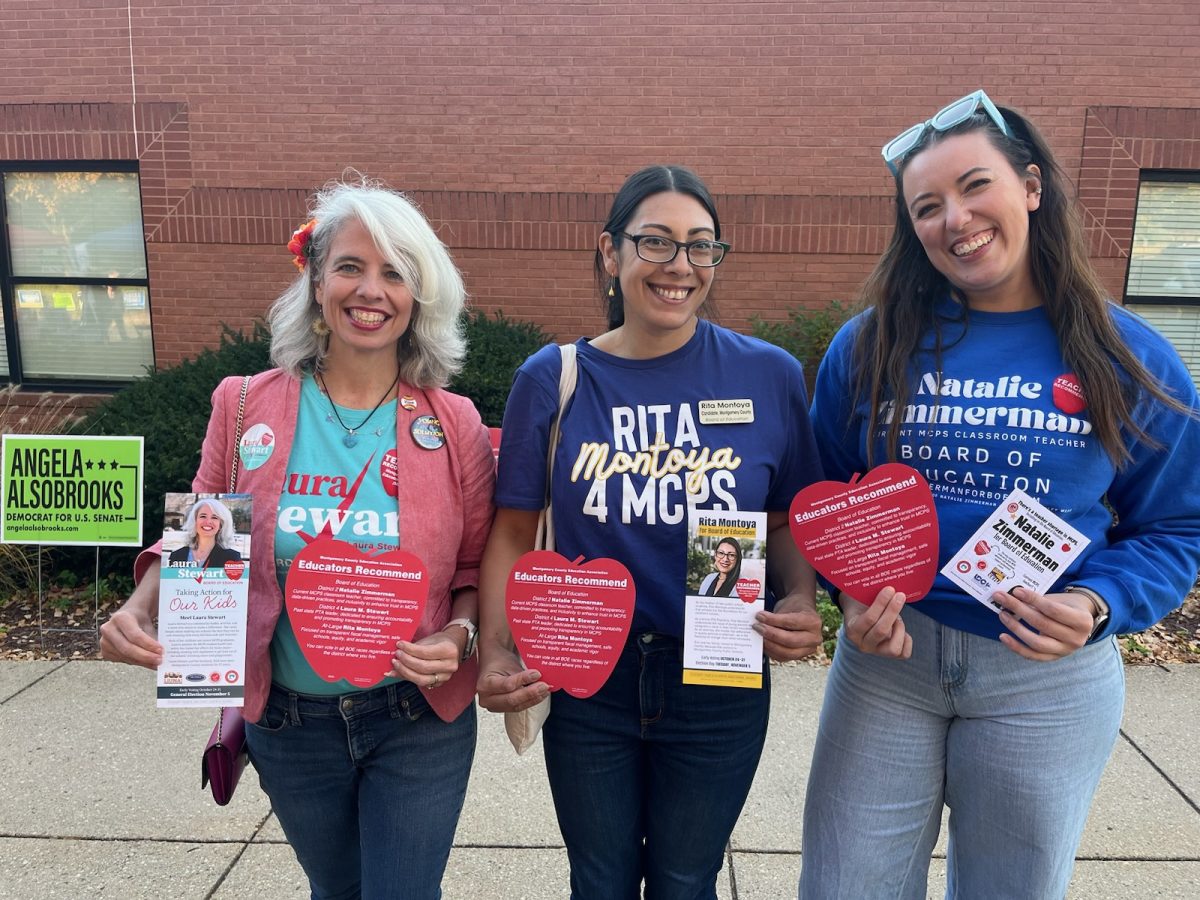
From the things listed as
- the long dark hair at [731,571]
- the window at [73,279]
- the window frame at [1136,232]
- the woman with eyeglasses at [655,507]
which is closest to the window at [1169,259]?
the window frame at [1136,232]

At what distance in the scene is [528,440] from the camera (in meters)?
1.81

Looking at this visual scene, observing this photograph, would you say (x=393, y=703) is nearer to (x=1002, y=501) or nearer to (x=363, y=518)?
(x=363, y=518)

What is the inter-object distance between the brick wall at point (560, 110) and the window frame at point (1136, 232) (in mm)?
130

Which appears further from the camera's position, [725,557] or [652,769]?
[652,769]

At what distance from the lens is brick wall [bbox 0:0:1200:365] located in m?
6.32

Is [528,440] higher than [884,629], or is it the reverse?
[528,440]

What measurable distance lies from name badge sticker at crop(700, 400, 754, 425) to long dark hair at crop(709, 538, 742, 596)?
0.26 metres

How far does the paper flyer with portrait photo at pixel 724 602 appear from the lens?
5.54 feet

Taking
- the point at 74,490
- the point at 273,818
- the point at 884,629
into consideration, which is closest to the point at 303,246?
the point at 884,629

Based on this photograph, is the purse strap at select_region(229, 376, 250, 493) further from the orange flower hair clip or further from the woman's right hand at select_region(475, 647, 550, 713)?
the woman's right hand at select_region(475, 647, 550, 713)

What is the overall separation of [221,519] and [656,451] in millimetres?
904

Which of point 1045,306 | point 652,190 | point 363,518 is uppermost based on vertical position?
point 652,190

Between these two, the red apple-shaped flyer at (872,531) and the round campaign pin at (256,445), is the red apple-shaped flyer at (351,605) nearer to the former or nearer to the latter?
the round campaign pin at (256,445)

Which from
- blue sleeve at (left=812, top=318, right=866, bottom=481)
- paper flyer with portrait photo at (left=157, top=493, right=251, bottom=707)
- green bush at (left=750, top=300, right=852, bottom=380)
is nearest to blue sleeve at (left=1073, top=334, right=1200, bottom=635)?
blue sleeve at (left=812, top=318, right=866, bottom=481)
